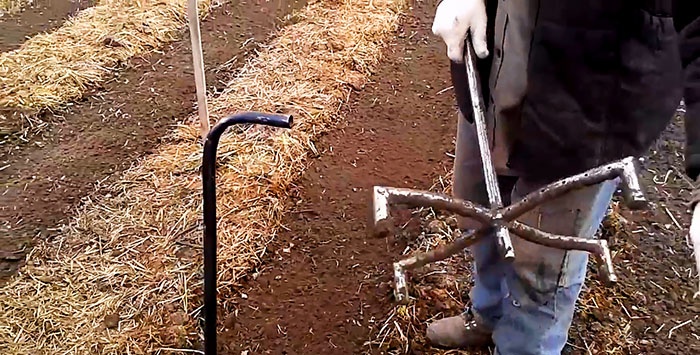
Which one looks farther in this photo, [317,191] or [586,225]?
[317,191]

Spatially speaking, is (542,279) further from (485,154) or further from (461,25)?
(461,25)

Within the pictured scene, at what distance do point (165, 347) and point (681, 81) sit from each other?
1.49 metres

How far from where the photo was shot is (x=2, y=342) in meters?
1.98

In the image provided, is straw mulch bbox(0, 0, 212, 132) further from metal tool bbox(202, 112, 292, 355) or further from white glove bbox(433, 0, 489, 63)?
Result: white glove bbox(433, 0, 489, 63)

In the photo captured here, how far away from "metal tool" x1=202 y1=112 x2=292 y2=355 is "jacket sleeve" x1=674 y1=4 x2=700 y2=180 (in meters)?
0.72

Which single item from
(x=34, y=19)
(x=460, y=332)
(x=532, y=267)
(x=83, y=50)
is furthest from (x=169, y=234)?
(x=34, y=19)

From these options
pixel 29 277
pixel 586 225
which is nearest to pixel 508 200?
pixel 586 225

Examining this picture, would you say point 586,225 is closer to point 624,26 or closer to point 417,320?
point 624,26

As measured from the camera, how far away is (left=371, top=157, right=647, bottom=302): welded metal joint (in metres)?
0.95

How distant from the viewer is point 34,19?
12.0 feet

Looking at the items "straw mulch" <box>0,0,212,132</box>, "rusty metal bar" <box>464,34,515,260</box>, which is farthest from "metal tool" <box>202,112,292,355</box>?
"straw mulch" <box>0,0,212,132</box>

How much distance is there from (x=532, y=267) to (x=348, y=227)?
3.43 feet

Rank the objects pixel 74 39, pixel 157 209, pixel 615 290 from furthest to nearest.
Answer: pixel 74 39 < pixel 157 209 < pixel 615 290

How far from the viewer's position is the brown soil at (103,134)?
247 cm
